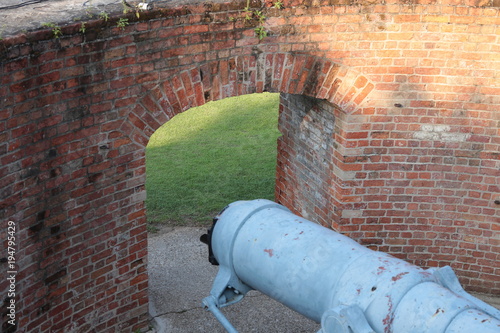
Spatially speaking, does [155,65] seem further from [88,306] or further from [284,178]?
[284,178]

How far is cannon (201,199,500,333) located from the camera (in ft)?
9.92

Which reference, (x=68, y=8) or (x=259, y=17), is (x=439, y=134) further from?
(x=68, y=8)

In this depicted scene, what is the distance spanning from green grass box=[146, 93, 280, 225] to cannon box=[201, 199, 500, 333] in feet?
11.9

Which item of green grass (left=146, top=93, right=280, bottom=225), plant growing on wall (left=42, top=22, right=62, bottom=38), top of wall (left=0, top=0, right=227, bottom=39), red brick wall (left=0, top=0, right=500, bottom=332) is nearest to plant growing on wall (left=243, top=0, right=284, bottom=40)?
red brick wall (left=0, top=0, right=500, bottom=332)

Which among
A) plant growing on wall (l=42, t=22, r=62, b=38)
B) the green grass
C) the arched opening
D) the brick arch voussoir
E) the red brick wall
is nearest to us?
plant growing on wall (l=42, t=22, r=62, b=38)

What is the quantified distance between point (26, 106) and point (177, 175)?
4966 millimetres

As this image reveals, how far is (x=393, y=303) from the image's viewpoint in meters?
3.09

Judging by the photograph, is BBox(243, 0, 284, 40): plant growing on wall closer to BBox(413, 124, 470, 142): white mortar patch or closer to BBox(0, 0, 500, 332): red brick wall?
BBox(0, 0, 500, 332): red brick wall

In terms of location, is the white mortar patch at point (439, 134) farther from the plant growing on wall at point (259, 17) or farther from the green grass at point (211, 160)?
the green grass at point (211, 160)

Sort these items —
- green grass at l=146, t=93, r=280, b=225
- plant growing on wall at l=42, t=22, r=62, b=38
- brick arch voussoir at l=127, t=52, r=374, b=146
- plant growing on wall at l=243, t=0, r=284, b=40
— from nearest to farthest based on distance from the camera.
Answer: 1. plant growing on wall at l=42, t=22, r=62, b=38
2. brick arch voussoir at l=127, t=52, r=374, b=146
3. plant growing on wall at l=243, t=0, r=284, b=40
4. green grass at l=146, t=93, r=280, b=225

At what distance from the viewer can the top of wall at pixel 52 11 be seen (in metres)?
4.14

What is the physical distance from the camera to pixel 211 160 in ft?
31.1

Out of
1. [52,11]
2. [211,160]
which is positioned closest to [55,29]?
[52,11]

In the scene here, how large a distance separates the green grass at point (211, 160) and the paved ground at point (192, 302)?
840 millimetres
